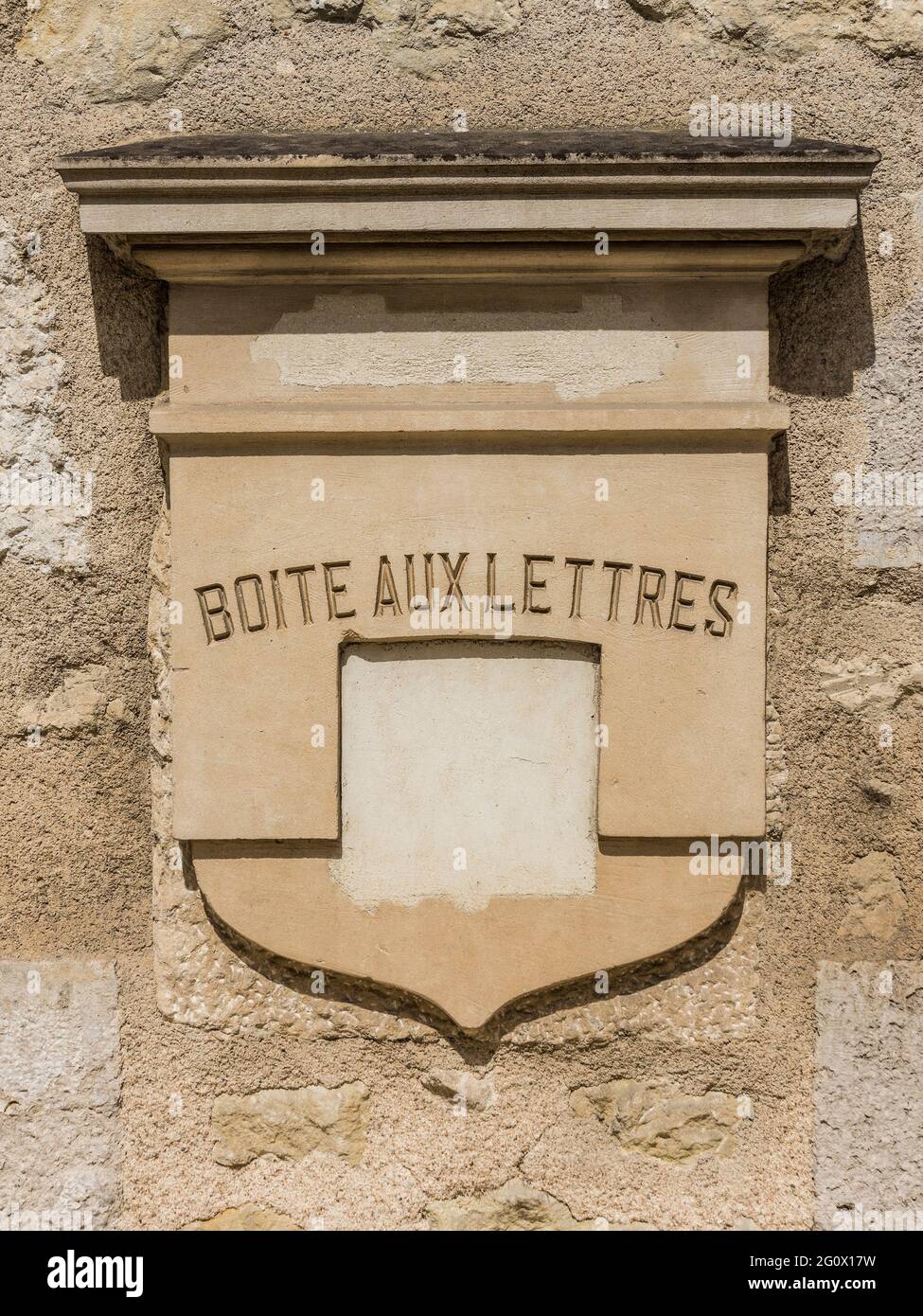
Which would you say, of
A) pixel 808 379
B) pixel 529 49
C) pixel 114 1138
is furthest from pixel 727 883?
pixel 529 49

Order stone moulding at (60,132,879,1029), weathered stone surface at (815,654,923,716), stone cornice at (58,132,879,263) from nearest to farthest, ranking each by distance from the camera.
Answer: stone cornice at (58,132,879,263) < stone moulding at (60,132,879,1029) < weathered stone surface at (815,654,923,716)

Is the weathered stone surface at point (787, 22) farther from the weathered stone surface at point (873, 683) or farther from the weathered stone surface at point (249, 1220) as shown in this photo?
the weathered stone surface at point (249, 1220)

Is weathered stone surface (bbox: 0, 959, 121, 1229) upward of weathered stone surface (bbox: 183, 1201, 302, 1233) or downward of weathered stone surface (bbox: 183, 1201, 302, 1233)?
upward

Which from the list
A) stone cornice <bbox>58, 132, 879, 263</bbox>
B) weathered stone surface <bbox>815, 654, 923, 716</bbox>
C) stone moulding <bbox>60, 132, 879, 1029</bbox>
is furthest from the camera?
weathered stone surface <bbox>815, 654, 923, 716</bbox>

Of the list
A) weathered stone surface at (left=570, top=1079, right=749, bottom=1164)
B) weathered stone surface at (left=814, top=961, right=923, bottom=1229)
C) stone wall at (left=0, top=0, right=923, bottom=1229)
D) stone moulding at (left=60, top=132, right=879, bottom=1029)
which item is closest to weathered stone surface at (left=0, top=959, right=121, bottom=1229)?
stone wall at (left=0, top=0, right=923, bottom=1229)

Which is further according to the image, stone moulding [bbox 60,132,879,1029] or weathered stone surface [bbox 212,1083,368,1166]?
weathered stone surface [bbox 212,1083,368,1166]

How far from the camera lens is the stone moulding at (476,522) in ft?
6.03

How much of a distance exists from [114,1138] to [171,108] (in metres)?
2.15

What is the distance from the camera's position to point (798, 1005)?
1.99 meters

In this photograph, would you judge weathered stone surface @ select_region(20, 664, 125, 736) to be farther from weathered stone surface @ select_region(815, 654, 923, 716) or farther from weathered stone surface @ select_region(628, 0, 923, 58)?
weathered stone surface @ select_region(628, 0, 923, 58)

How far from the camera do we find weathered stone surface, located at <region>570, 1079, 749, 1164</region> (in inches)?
78.3

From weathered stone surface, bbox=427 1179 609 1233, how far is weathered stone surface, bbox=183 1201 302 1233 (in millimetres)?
308

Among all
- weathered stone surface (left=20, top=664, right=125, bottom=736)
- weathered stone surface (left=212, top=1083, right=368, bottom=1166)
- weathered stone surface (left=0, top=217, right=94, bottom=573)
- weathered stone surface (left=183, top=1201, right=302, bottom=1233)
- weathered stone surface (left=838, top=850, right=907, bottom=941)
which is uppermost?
weathered stone surface (left=0, top=217, right=94, bottom=573)

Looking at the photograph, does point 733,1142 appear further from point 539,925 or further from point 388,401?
point 388,401
